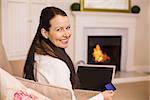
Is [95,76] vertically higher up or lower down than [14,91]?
lower down

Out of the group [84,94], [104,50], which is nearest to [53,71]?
[84,94]

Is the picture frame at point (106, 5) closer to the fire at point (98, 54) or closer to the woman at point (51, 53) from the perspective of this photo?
the fire at point (98, 54)

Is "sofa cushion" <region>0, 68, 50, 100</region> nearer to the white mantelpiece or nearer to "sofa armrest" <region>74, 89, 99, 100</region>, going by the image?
"sofa armrest" <region>74, 89, 99, 100</region>

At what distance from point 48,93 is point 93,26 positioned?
12.7 ft

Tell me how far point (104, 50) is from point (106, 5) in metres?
0.83

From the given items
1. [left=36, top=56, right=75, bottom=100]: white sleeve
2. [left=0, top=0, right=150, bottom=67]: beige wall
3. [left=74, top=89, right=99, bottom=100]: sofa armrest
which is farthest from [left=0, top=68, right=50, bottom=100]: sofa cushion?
[left=0, top=0, right=150, bottom=67]: beige wall

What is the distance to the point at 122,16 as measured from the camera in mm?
4898

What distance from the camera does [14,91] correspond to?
0.97 m

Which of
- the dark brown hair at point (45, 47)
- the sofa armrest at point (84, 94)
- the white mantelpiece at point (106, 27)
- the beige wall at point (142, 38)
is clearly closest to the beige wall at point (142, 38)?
the beige wall at point (142, 38)

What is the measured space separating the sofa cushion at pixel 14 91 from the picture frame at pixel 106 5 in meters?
3.77

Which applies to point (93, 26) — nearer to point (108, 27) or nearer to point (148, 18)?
point (108, 27)

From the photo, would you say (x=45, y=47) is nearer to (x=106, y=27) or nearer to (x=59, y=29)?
(x=59, y=29)

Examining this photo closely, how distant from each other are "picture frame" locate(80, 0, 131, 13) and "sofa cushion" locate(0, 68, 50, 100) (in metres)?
3.77

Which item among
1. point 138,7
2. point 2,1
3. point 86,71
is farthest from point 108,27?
point 86,71
